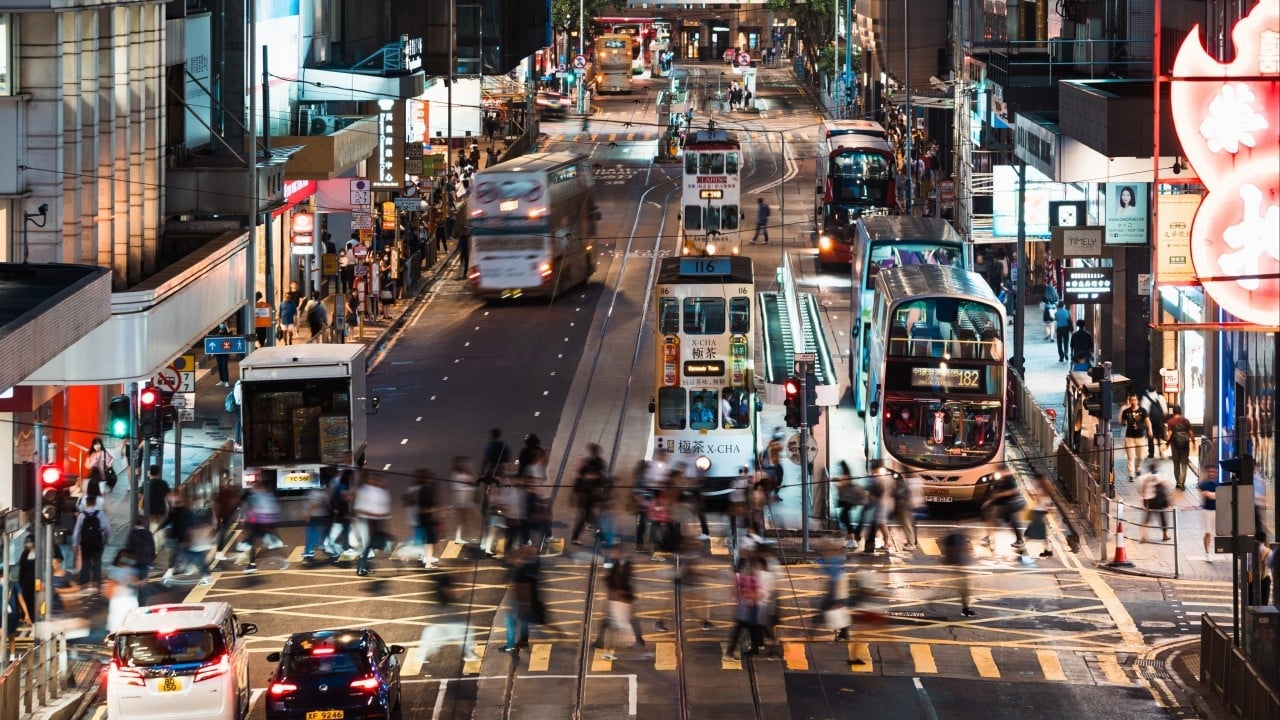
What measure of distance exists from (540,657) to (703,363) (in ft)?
34.5

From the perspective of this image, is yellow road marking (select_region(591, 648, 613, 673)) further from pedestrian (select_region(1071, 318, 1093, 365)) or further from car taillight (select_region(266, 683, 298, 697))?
pedestrian (select_region(1071, 318, 1093, 365))

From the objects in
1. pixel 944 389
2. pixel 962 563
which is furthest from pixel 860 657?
pixel 944 389

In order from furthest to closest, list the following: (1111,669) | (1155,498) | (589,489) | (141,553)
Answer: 1. (1155,498)
2. (589,489)
3. (141,553)
4. (1111,669)

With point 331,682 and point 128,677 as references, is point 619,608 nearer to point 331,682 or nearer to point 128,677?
point 331,682

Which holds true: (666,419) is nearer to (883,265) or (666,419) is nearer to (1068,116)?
(883,265)

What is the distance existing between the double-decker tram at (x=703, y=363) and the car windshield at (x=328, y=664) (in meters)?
13.5

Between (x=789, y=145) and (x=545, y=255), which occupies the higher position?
(x=789, y=145)

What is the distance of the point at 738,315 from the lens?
35375 mm

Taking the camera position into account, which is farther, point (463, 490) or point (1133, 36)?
point (1133, 36)

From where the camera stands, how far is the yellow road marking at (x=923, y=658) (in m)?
25.9

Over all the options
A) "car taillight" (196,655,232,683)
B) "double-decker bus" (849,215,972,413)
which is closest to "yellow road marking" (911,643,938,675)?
"car taillight" (196,655,232,683)

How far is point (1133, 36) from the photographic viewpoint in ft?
152

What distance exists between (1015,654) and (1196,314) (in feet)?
50.3

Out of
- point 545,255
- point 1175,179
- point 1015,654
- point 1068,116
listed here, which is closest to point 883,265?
point 1068,116
